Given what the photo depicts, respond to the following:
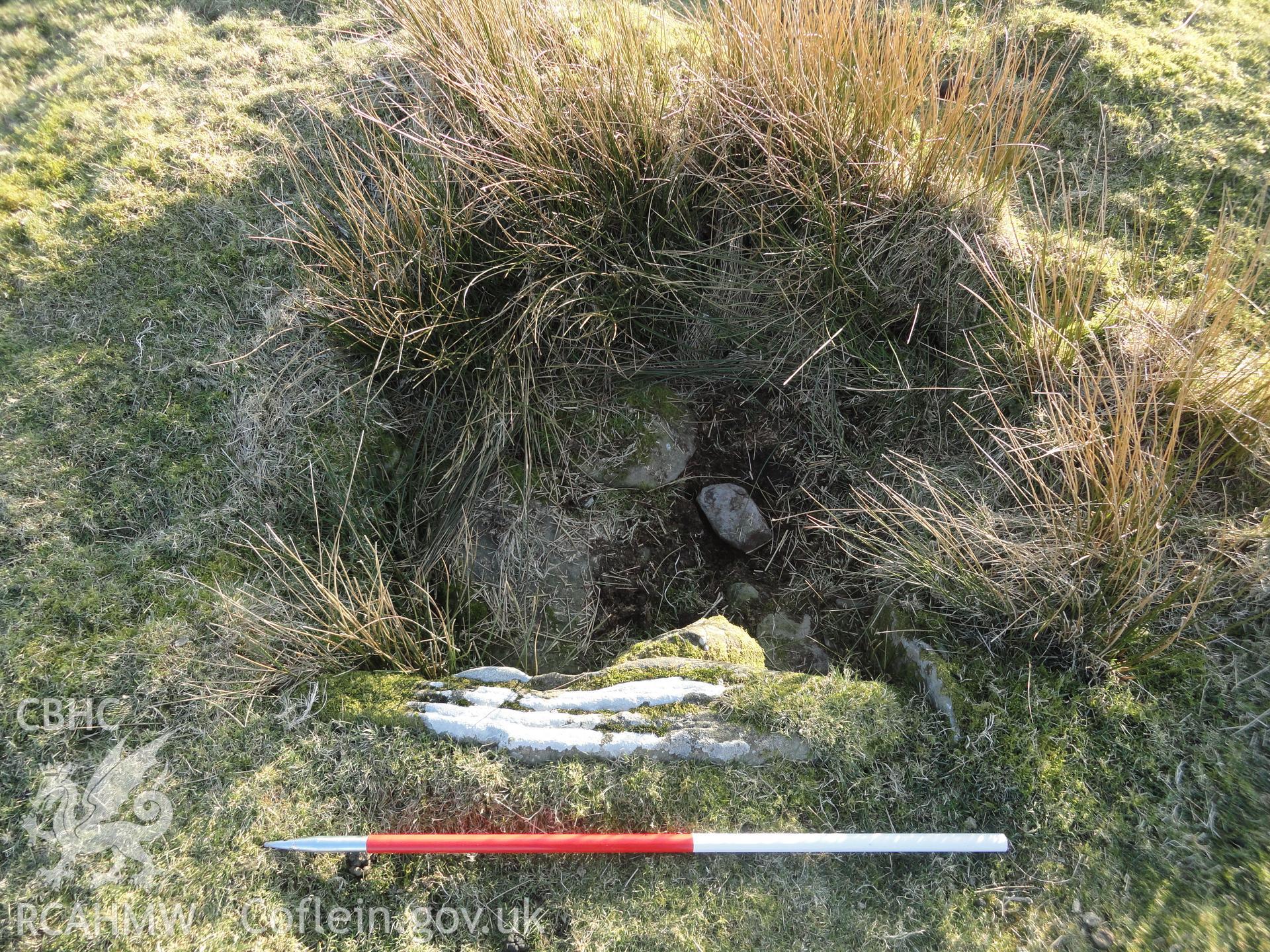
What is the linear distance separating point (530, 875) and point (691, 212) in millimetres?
2445

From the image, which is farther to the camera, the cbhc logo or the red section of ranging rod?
the cbhc logo

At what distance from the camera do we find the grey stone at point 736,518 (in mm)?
2947

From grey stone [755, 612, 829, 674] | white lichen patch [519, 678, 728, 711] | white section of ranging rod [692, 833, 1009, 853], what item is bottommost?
grey stone [755, 612, 829, 674]

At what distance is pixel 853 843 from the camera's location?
184 centimetres

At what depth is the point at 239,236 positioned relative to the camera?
125 inches

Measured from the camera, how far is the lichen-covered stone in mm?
2305

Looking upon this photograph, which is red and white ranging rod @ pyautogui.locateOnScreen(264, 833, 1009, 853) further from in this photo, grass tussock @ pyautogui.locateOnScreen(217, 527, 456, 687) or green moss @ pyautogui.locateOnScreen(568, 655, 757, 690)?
grass tussock @ pyautogui.locateOnScreen(217, 527, 456, 687)

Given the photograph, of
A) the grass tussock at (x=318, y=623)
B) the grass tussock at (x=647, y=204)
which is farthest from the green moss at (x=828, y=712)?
the grass tussock at (x=647, y=204)

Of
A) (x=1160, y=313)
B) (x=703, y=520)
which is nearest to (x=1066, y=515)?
(x=1160, y=313)

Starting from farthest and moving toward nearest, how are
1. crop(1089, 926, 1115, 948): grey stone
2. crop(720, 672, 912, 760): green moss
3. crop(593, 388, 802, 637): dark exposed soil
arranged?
crop(593, 388, 802, 637): dark exposed soil, crop(720, 672, 912, 760): green moss, crop(1089, 926, 1115, 948): grey stone

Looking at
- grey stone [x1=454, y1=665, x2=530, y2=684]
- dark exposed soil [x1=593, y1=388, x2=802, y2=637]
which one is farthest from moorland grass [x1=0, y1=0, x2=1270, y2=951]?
dark exposed soil [x1=593, y1=388, x2=802, y2=637]

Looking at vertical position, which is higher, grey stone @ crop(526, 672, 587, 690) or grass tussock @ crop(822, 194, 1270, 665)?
grass tussock @ crop(822, 194, 1270, 665)

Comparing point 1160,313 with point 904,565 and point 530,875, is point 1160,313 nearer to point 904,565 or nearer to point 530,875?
point 904,565

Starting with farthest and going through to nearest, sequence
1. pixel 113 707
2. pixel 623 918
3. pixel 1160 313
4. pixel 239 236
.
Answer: pixel 239 236
pixel 1160 313
pixel 113 707
pixel 623 918
